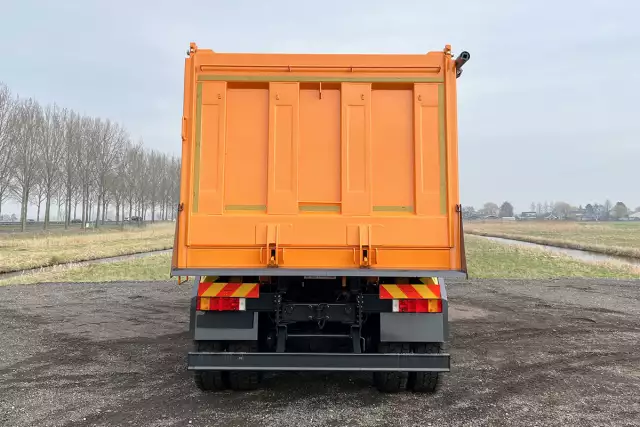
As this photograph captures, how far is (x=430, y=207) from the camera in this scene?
3877mm

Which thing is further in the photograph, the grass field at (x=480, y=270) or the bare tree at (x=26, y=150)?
the bare tree at (x=26, y=150)

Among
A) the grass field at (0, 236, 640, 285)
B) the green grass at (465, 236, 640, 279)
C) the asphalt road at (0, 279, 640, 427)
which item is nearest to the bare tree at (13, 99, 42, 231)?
the grass field at (0, 236, 640, 285)

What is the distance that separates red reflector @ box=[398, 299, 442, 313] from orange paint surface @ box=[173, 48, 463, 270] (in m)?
0.40

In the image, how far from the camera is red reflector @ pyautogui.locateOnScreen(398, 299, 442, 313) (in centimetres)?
399

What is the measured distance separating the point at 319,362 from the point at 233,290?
107 cm

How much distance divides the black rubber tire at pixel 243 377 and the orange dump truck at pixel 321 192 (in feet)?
0.07

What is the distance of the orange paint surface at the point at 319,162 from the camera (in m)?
3.82

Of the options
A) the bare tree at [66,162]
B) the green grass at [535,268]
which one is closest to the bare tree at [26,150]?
the bare tree at [66,162]

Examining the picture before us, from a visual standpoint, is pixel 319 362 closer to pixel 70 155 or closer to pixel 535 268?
pixel 535 268

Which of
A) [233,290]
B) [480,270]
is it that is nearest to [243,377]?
[233,290]

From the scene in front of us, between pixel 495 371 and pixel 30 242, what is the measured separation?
98.7 feet

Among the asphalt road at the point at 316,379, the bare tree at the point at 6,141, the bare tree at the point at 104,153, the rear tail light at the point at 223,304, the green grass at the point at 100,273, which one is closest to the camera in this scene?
the asphalt road at the point at 316,379

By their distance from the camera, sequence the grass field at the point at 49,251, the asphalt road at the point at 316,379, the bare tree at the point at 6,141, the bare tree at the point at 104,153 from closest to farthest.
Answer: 1. the asphalt road at the point at 316,379
2. the grass field at the point at 49,251
3. the bare tree at the point at 6,141
4. the bare tree at the point at 104,153

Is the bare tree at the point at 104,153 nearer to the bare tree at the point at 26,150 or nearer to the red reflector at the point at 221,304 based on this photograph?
the bare tree at the point at 26,150
